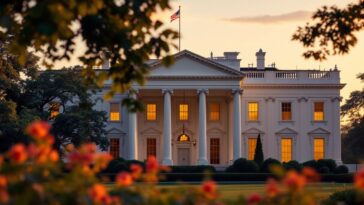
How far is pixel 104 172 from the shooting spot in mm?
57406

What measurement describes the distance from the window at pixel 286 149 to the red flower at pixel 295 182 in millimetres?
67506

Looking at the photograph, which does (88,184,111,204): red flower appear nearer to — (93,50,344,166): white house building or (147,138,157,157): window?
(93,50,344,166): white house building

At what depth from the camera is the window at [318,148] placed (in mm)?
73312

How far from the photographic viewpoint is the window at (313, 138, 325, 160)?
241 ft

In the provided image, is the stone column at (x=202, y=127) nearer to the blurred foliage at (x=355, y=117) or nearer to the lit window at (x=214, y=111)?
the lit window at (x=214, y=111)

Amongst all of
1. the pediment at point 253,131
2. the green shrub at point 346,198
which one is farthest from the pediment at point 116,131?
the green shrub at point 346,198

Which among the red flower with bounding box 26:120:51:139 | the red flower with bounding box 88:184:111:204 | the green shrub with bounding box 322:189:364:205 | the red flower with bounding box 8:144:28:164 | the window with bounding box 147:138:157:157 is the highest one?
the window with bounding box 147:138:157:157

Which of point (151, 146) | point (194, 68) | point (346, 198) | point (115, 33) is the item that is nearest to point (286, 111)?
point (194, 68)

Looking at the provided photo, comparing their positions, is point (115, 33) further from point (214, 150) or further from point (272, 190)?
point (214, 150)

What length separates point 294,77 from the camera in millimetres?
74312

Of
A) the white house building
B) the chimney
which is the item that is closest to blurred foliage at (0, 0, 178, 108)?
the white house building

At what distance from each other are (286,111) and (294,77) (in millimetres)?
3316

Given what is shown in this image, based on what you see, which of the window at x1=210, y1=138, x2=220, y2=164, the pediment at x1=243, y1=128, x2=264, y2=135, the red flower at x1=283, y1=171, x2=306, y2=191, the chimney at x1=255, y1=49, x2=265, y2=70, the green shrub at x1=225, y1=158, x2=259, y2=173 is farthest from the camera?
the chimney at x1=255, y1=49, x2=265, y2=70

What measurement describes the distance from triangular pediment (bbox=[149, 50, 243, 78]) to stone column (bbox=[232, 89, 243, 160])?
167 centimetres
